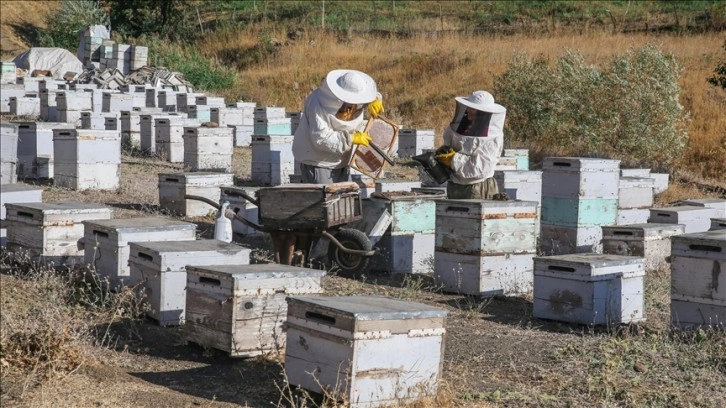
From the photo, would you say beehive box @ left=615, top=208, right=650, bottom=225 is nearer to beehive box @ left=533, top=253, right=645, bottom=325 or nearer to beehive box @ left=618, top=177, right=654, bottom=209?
beehive box @ left=618, top=177, right=654, bottom=209

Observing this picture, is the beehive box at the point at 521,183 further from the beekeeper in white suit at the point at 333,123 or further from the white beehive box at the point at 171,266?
the white beehive box at the point at 171,266

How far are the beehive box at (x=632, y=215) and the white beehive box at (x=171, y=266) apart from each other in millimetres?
5996

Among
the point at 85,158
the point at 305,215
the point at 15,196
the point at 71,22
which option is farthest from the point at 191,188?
the point at 71,22

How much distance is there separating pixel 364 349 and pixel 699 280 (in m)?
3.27

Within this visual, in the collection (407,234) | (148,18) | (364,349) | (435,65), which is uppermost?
(148,18)

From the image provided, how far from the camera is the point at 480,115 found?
386 inches

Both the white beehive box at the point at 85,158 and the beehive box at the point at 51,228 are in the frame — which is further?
the white beehive box at the point at 85,158

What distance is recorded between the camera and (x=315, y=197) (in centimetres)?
868

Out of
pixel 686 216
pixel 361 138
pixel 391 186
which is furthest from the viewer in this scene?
pixel 686 216

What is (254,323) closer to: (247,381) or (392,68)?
(247,381)

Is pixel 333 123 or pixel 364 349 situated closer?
pixel 364 349

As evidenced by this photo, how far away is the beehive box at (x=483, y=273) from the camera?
9.06m

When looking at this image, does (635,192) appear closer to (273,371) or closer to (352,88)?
(352,88)

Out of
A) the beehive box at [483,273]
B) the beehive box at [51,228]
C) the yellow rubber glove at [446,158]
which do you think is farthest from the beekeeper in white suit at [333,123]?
the beehive box at [51,228]
